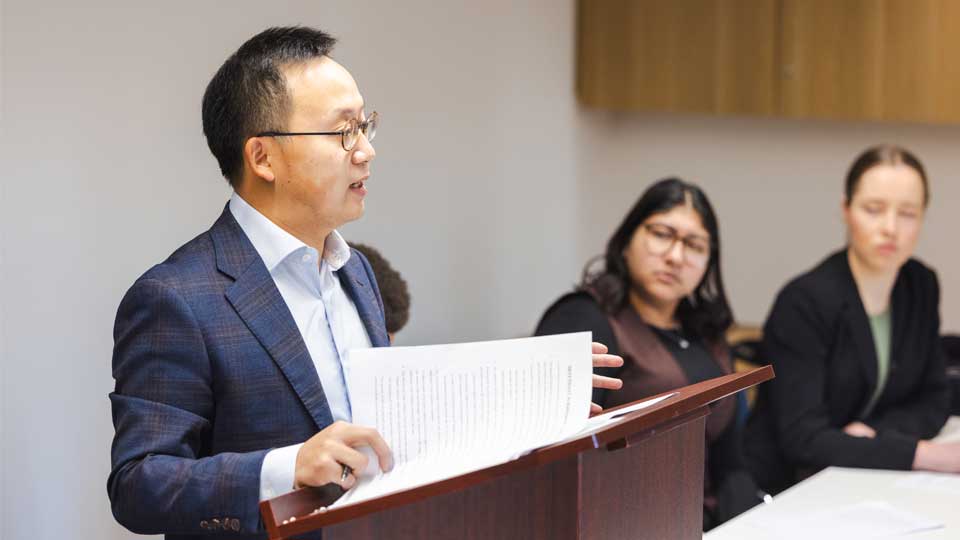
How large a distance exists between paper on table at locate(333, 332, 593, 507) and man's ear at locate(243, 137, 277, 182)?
0.39 meters

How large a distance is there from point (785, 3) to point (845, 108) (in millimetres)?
465

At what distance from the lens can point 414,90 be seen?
3707 millimetres

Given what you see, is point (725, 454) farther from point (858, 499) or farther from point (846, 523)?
point (846, 523)

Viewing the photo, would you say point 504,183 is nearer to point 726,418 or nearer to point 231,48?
point 726,418

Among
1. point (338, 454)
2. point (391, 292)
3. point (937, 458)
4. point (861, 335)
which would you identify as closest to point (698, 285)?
point (861, 335)

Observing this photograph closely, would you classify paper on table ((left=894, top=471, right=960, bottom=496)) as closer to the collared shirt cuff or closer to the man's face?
the man's face

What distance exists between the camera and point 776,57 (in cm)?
497

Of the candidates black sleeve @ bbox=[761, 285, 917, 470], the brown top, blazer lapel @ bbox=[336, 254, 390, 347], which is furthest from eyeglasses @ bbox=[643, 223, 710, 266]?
blazer lapel @ bbox=[336, 254, 390, 347]

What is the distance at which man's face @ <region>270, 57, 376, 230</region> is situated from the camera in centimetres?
182

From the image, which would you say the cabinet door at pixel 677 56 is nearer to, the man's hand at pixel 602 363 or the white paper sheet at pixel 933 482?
the white paper sheet at pixel 933 482

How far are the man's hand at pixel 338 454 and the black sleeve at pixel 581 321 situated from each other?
1.70 meters

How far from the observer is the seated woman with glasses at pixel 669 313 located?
129 inches

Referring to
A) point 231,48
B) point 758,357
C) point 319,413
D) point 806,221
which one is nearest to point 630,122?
point 806,221

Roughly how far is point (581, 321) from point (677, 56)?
211 cm
